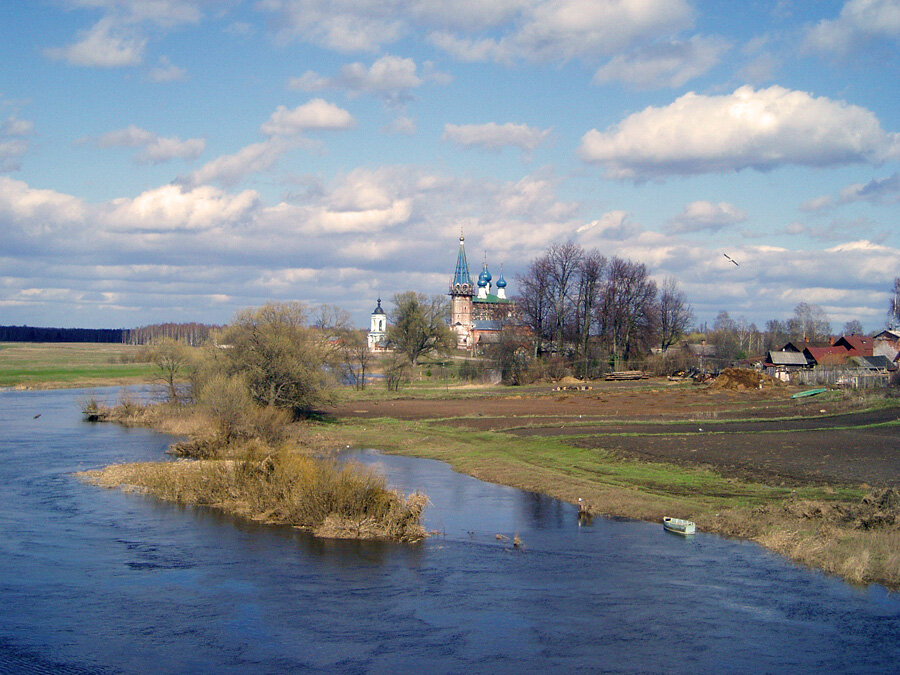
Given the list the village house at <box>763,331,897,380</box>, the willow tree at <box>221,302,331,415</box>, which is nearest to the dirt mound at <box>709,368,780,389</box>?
the village house at <box>763,331,897,380</box>

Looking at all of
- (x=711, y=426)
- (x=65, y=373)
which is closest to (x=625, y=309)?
(x=711, y=426)

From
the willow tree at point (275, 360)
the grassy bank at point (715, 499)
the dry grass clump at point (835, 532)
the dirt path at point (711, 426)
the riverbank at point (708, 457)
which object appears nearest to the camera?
the dry grass clump at point (835, 532)

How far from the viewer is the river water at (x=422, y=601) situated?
50.3 feet

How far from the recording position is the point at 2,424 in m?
52.7

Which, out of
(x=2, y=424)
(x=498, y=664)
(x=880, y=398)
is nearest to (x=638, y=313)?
(x=880, y=398)

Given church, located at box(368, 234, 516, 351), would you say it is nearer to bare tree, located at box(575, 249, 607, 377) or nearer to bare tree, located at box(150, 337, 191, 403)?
bare tree, located at box(575, 249, 607, 377)

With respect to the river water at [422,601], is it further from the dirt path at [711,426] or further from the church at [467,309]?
the church at [467,309]

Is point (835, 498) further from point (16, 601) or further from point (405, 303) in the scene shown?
point (405, 303)

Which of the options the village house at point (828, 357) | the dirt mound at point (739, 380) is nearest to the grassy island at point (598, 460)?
the dirt mound at point (739, 380)

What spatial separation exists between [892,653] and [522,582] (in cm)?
800

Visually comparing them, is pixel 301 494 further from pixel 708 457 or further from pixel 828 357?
pixel 828 357

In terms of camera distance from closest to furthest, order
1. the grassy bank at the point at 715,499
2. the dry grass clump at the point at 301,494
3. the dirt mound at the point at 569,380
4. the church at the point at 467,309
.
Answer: the grassy bank at the point at 715,499
the dry grass clump at the point at 301,494
the dirt mound at the point at 569,380
the church at the point at 467,309

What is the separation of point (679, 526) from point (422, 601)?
365 inches

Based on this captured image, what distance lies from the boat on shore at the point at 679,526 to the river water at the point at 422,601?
38 cm
